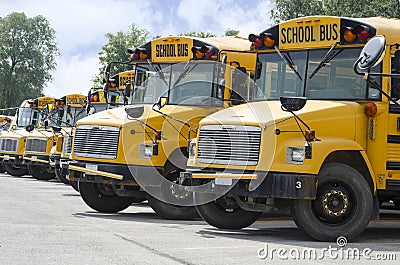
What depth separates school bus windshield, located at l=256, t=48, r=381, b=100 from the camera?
11.3 metres

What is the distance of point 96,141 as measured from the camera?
13914mm

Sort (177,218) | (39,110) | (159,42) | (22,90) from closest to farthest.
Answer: (177,218) < (159,42) < (39,110) < (22,90)

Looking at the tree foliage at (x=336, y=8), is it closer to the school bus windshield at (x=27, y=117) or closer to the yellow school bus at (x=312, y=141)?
the school bus windshield at (x=27, y=117)

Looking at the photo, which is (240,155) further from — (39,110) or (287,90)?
(39,110)

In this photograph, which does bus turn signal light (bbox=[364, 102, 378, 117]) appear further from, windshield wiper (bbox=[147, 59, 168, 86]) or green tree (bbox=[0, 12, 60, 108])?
green tree (bbox=[0, 12, 60, 108])

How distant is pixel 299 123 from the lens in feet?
35.1

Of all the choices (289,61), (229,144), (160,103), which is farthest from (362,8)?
(229,144)

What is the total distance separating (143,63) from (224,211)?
421 cm

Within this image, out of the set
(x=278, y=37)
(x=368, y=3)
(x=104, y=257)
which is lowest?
(x=104, y=257)

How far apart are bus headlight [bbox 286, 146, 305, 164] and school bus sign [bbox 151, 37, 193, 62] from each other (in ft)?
14.9

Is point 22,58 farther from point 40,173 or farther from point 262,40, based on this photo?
point 262,40

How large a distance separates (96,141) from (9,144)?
48.2 ft

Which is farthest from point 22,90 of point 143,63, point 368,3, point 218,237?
point 218,237

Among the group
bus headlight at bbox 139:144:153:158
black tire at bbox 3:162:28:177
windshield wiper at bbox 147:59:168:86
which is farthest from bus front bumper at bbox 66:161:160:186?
black tire at bbox 3:162:28:177
